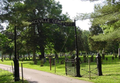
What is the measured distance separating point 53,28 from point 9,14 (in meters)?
27.4

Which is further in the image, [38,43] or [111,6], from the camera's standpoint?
[38,43]

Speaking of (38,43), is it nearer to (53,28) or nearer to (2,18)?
(53,28)

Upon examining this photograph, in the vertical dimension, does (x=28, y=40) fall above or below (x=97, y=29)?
below

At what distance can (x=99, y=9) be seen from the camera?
11.3 metres

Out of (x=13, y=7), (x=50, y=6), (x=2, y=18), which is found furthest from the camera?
(x=50, y=6)

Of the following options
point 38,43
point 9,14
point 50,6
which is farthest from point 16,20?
point 50,6

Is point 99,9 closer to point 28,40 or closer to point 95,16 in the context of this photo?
point 95,16

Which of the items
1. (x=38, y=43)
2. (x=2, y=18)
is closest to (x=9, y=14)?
(x=2, y=18)

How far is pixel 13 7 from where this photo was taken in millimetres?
13227

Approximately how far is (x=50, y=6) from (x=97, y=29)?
2150 centimetres

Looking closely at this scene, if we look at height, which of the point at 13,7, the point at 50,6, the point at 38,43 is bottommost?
the point at 38,43

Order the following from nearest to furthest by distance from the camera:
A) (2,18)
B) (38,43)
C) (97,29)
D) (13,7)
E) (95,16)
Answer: (95,16) → (2,18) → (13,7) → (38,43) → (97,29)

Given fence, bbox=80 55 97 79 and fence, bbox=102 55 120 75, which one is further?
fence, bbox=102 55 120 75

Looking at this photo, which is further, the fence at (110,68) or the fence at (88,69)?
the fence at (110,68)
